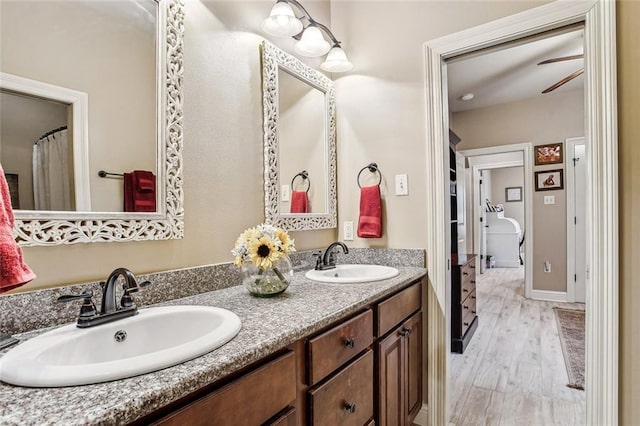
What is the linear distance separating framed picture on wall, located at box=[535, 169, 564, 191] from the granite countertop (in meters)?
4.18

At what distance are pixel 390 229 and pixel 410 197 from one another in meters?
0.23

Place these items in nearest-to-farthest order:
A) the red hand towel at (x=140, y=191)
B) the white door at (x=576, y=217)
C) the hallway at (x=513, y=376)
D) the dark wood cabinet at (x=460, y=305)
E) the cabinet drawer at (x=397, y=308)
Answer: the red hand towel at (x=140, y=191) → the cabinet drawer at (x=397, y=308) → the hallway at (x=513, y=376) → the dark wood cabinet at (x=460, y=305) → the white door at (x=576, y=217)

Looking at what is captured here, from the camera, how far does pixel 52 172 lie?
0.95m

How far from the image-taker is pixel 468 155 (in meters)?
4.74

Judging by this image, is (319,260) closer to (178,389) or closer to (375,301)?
(375,301)

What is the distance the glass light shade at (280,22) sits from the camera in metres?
1.56

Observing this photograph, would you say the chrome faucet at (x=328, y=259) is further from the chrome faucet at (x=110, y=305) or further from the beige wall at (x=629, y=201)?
the beige wall at (x=629, y=201)

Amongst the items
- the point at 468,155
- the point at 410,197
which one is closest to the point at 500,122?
the point at 468,155

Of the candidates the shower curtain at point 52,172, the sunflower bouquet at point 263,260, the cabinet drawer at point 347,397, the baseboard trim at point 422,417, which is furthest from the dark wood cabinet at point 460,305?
the shower curtain at point 52,172

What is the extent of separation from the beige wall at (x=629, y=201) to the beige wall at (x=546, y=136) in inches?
129

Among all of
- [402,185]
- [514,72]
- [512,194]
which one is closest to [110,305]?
[402,185]

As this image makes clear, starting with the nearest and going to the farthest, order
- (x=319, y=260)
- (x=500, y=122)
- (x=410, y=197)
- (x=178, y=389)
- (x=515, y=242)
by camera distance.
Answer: (x=178, y=389) → (x=319, y=260) → (x=410, y=197) → (x=500, y=122) → (x=515, y=242)

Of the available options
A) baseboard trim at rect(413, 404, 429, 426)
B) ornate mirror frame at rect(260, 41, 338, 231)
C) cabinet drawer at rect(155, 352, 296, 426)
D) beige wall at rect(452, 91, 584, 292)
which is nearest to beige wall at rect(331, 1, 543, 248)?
ornate mirror frame at rect(260, 41, 338, 231)

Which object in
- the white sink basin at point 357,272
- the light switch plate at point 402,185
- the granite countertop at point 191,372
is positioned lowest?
the white sink basin at point 357,272
